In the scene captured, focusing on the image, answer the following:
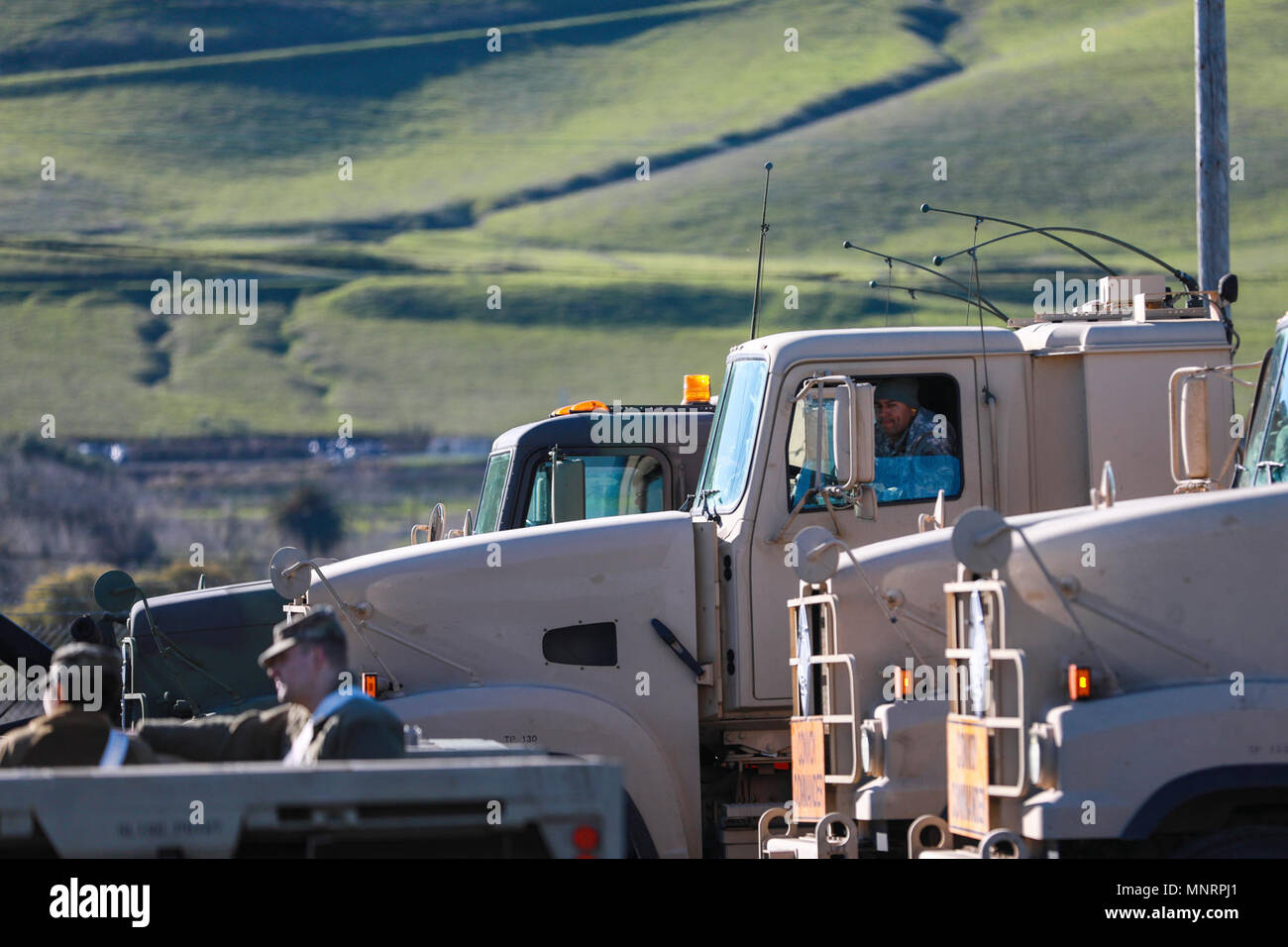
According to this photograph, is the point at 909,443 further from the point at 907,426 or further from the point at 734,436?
the point at 734,436

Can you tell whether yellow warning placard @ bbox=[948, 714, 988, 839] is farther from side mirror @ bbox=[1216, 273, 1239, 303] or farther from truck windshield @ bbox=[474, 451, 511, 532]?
truck windshield @ bbox=[474, 451, 511, 532]

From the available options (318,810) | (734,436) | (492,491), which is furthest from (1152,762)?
(492,491)

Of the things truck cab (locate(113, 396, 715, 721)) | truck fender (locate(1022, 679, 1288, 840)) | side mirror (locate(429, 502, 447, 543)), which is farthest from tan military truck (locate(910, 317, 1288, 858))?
side mirror (locate(429, 502, 447, 543))

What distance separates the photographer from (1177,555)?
706cm

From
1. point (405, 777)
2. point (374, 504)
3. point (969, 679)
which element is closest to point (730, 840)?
point (969, 679)

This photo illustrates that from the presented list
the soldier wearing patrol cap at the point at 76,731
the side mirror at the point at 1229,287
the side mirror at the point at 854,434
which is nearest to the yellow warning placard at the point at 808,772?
the side mirror at the point at 854,434

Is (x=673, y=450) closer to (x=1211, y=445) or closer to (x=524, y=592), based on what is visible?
(x=524, y=592)

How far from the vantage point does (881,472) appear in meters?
9.70

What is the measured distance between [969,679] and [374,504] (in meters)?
62.8

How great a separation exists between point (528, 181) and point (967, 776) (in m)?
116

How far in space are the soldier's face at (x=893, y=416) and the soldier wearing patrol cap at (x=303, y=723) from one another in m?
4.35

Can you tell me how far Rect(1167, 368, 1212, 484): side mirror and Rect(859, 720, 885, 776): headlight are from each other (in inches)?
74.4

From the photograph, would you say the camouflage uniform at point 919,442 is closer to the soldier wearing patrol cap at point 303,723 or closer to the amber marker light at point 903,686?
the amber marker light at point 903,686

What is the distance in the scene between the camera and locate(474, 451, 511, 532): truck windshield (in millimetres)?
12305
